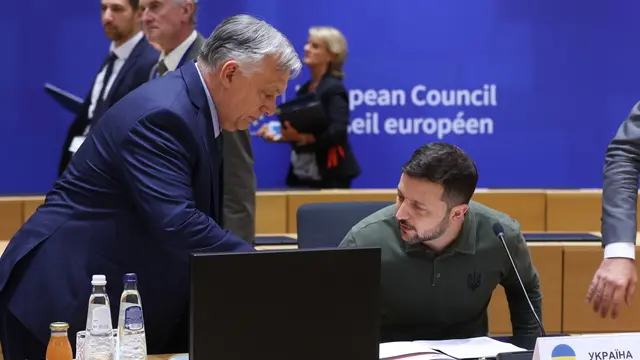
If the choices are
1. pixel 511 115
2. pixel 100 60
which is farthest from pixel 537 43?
pixel 100 60

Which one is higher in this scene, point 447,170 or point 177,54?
point 177,54

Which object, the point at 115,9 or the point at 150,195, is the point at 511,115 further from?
the point at 150,195

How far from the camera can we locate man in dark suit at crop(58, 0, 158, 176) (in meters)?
4.52

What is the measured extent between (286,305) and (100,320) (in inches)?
17.6

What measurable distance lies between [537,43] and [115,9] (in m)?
3.49

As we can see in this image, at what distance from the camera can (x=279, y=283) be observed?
2043 millimetres

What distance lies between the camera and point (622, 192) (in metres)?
2.97

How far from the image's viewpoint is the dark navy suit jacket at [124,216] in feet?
8.16

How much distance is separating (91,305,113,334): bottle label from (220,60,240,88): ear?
0.68m

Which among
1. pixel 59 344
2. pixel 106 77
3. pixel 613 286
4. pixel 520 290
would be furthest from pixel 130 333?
pixel 106 77

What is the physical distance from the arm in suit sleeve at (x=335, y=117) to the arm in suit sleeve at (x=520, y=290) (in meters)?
3.14

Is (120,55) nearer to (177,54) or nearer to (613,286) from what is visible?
(177,54)

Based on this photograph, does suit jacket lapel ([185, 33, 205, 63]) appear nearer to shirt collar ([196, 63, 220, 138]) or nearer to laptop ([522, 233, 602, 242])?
shirt collar ([196, 63, 220, 138])

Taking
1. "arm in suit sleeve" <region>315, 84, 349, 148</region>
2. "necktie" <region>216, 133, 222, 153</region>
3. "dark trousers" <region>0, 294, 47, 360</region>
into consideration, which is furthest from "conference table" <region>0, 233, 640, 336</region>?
"arm in suit sleeve" <region>315, 84, 349, 148</region>
